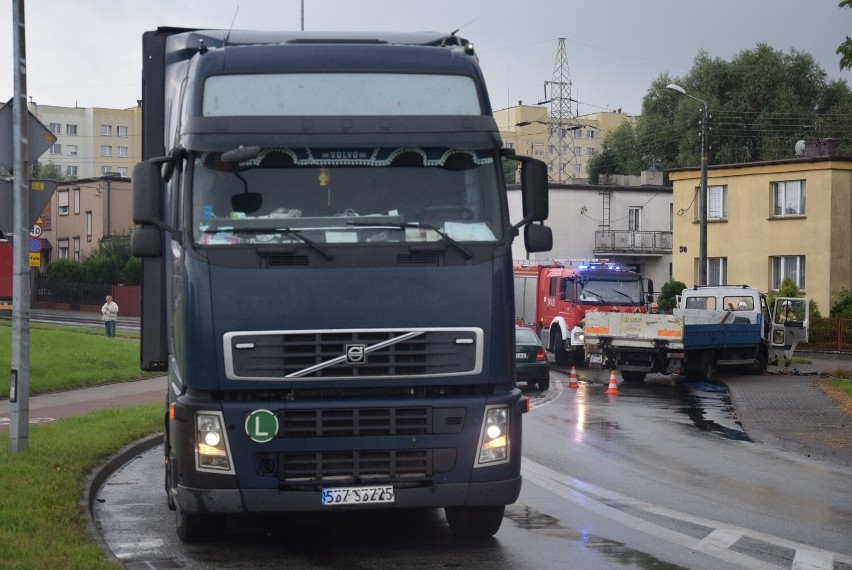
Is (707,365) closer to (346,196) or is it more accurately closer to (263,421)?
(346,196)

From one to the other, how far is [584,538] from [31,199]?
293 inches

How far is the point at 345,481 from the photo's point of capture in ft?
26.6

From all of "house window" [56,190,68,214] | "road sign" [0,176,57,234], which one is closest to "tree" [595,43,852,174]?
"house window" [56,190,68,214]

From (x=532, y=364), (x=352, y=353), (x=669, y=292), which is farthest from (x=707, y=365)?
(x=352, y=353)

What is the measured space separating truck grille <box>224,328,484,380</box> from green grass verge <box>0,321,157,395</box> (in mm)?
16383

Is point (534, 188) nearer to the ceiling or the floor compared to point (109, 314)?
nearer to the ceiling

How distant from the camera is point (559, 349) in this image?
3656 cm

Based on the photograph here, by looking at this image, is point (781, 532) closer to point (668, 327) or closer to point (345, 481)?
point (345, 481)

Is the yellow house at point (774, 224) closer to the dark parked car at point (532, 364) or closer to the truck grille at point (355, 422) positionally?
the dark parked car at point (532, 364)

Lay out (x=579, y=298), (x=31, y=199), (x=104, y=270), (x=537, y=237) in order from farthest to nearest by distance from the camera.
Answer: (x=104, y=270), (x=579, y=298), (x=31, y=199), (x=537, y=237)

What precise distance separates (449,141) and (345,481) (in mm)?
2358

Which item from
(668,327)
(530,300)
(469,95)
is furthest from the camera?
(530,300)

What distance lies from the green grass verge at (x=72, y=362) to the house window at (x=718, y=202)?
2701 centimetres

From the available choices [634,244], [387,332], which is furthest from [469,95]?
[634,244]
